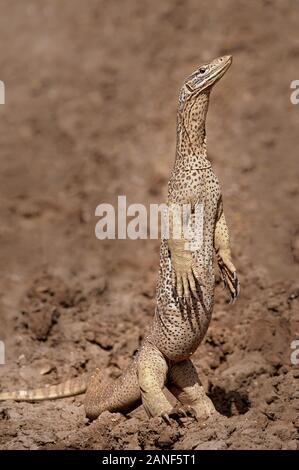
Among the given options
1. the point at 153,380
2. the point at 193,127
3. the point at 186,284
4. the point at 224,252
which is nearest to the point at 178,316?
the point at 186,284

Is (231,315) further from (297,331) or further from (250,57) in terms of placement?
(250,57)

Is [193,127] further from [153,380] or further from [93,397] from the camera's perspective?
[93,397]

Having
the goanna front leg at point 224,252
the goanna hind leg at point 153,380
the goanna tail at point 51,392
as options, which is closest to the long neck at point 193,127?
the goanna front leg at point 224,252

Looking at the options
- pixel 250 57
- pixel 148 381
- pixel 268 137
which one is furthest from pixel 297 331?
pixel 250 57

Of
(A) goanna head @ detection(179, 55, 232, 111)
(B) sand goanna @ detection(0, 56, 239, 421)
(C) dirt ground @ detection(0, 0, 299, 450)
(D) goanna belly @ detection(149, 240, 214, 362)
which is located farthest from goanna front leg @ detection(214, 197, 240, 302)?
(C) dirt ground @ detection(0, 0, 299, 450)

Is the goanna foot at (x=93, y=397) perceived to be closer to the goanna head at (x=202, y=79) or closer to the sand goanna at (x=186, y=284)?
the sand goanna at (x=186, y=284)

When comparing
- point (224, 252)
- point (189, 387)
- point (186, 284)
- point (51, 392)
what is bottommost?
point (51, 392)
